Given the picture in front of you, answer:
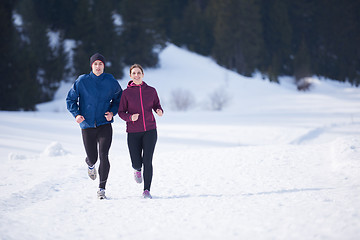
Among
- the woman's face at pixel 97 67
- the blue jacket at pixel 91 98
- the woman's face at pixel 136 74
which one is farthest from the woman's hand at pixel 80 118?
the woman's face at pixel 136 74

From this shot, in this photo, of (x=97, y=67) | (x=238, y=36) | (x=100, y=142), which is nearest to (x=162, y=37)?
(x=238, y=36)

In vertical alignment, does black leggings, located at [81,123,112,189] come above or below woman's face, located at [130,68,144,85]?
below

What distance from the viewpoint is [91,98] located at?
13.5 feet

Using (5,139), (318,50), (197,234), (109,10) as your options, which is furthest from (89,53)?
(318,50)

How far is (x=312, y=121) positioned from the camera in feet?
45.7

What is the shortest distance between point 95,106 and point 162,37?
27589mm

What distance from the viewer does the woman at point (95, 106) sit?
411cm

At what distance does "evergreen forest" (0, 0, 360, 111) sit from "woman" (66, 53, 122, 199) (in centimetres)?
1636

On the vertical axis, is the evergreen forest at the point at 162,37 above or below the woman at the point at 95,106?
above

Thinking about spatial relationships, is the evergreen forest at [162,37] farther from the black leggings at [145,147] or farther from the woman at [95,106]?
the black leggings at [145,147]

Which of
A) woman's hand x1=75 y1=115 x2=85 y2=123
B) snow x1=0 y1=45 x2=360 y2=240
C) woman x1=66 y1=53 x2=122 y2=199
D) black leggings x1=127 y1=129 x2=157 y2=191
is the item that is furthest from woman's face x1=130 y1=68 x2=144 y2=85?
snow x1=0 y1=45 x2=360 y2=240

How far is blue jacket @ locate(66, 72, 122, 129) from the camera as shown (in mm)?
4105

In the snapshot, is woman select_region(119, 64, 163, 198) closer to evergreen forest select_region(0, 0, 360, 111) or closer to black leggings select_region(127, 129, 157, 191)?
black leggings select_region(127, 129, 157, 191)

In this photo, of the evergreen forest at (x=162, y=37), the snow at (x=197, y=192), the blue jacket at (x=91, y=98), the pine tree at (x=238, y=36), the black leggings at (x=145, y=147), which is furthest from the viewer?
the pine tree at (x=238, y=36)
